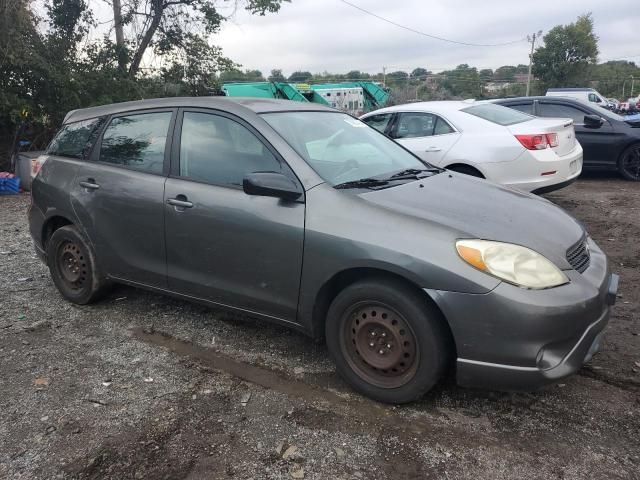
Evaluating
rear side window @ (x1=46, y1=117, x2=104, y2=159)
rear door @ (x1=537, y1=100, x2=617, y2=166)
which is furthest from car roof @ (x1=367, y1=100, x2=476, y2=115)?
rear side window @ (x1=46, y1=117, x2=104, y2=159)

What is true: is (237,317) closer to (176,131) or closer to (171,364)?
(171,364)

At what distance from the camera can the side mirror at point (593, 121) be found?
9445 mm

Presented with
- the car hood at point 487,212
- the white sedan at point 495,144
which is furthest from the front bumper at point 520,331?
the white sedan at point 495,144

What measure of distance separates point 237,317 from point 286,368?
3.15 ft

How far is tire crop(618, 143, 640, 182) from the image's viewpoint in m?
9.66

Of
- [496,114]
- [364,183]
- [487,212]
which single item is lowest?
[487,212]

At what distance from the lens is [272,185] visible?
3127mm

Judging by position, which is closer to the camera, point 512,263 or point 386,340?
point 512,263

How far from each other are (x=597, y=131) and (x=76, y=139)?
8.76 meters

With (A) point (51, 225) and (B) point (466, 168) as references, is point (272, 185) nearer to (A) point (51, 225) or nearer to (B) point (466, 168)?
(A) point (51, 225)

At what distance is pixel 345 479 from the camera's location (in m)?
2.47

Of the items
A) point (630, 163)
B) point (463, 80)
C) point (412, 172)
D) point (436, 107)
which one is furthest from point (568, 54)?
point (412, 172)

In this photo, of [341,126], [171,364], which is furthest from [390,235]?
[171,364]

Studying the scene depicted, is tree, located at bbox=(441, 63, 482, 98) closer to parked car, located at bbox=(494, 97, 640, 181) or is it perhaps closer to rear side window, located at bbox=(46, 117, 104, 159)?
parked car, located at bbox=(494, 97, 640, 181)
